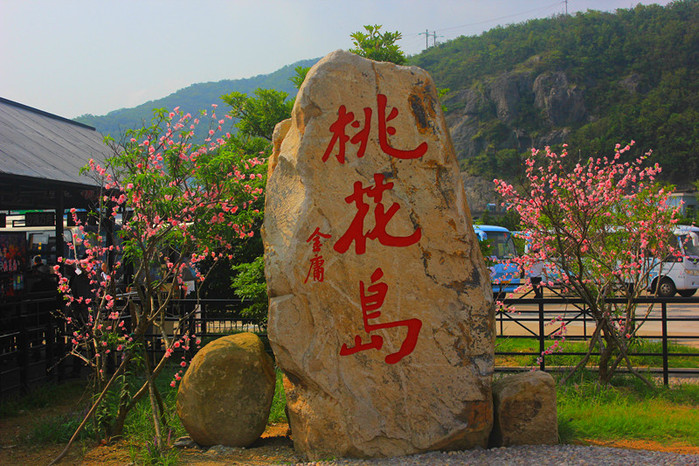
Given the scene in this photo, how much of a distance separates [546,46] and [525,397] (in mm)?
57447

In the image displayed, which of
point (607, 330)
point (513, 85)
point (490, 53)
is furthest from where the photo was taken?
point (490, 53)

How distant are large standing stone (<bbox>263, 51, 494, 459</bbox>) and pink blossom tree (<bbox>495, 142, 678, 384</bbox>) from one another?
224cm

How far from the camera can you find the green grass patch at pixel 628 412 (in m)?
4.63

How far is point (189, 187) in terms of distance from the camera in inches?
193

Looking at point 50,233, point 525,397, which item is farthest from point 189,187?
point 50,233

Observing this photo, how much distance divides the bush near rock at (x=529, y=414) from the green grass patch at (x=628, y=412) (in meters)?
0.34

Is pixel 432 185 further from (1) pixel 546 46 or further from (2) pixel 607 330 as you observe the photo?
(1) pixel 546 46

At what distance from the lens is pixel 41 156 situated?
661 centimetres

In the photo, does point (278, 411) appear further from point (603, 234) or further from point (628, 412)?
point (603, 234)

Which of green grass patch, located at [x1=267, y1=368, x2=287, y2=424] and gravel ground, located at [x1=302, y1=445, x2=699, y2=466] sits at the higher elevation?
gravel ground, located at [x1=302, y1=445, x2=699, y2=466]

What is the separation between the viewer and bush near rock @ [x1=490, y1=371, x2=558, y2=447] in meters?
4.23
